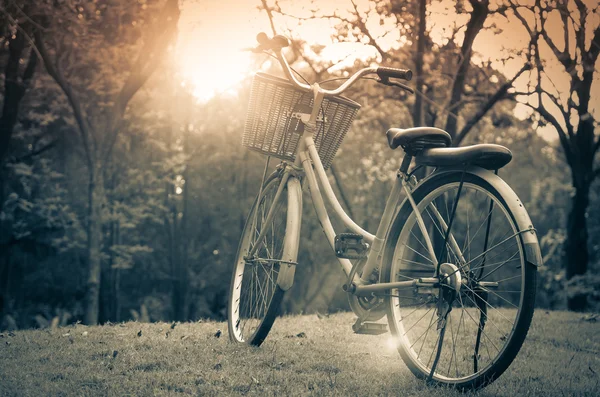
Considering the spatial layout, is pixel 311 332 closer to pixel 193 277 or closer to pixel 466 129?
pixel 466 129

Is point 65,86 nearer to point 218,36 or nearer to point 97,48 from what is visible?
point 97,48

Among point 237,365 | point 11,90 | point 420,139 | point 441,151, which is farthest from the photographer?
point 11,90

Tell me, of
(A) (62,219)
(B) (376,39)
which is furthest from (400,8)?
(A) (62,219)

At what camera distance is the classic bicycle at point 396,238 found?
293 cm

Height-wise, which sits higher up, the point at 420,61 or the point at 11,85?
the point at 420,61

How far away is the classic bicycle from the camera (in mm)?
2930

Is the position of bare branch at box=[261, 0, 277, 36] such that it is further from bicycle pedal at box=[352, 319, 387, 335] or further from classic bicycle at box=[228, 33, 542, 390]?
bicycle pedal at box=[352, 319, 387, 335]

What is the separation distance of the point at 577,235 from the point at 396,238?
1000 cm

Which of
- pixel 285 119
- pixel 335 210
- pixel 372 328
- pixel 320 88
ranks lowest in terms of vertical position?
pixel 372 328

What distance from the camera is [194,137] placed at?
2397cm

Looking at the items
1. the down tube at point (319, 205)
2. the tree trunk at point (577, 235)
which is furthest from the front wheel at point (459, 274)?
the tree trunk at point (577, 235)

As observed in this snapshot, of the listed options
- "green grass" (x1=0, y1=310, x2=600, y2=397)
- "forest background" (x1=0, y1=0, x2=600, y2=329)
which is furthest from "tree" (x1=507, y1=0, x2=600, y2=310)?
"green grass" (x1=0, y1=310, x2=600, y2=397)

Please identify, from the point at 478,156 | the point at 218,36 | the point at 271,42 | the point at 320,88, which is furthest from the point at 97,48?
the point at 478,156

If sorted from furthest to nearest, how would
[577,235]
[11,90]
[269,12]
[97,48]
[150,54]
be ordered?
[97,48] < [11,90] < [150,54] < [577,235] < [269,12]
